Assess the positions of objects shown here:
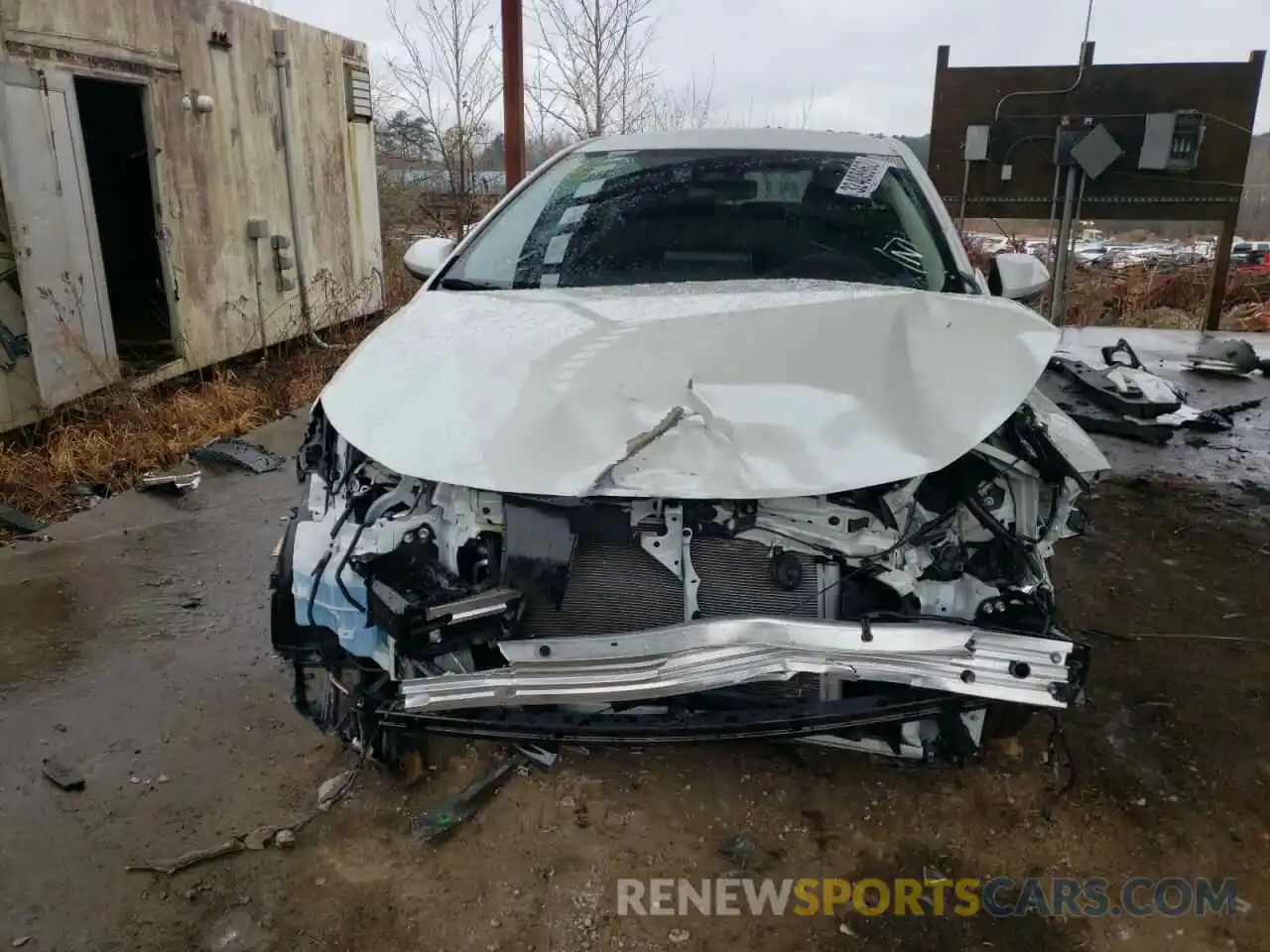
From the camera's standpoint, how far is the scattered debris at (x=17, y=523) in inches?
170

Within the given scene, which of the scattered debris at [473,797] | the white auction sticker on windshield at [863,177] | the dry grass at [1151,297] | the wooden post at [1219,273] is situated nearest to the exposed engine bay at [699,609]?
the scattered debris at [473,797]

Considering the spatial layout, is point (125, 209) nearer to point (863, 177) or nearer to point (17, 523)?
point (17, 523)

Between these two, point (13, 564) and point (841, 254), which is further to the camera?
point (13, 564)

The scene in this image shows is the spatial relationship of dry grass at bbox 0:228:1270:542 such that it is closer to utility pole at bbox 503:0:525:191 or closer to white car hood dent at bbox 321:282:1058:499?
utility pole at bbox 503:0:525:191

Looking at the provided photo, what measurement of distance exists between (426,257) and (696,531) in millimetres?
1982

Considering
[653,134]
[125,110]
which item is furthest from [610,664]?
[125,110]

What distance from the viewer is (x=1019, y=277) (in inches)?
127

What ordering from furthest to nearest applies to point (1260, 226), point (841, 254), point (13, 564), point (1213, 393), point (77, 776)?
point (1260, 226), point (1213, 393), point (13, 564), point (841, 254), point (77, 776)

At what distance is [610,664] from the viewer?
200 centimetres

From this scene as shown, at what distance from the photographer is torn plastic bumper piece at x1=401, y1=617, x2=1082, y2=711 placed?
1.93m

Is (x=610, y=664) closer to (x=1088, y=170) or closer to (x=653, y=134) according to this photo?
(x=653, y=134)

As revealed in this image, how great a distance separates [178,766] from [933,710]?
2081 millimetres

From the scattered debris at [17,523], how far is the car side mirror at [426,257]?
2342mm

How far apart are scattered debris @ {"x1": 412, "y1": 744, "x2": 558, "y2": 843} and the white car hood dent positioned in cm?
77
